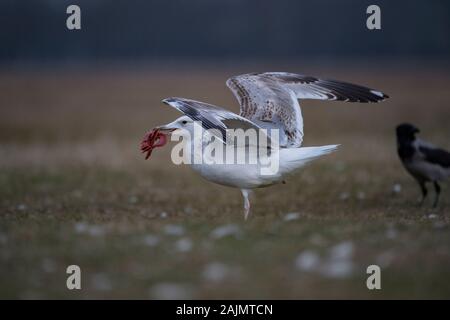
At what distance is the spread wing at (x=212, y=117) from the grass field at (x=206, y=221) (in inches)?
44.6

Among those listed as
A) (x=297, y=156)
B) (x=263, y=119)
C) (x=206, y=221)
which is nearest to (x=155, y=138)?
(x=206, y=221)

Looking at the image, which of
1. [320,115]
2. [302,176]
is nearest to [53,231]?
[302,176]

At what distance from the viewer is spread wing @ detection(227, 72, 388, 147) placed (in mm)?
9375

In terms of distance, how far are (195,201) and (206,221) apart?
2.51 meters

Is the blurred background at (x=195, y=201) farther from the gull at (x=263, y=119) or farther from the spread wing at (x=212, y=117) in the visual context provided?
the spread wing at (x=212, y=117)

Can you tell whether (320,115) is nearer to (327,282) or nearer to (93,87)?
(93,87)

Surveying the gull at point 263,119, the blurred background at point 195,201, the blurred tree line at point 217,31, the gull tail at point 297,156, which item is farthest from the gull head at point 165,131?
the blurred tree line at point 217,31

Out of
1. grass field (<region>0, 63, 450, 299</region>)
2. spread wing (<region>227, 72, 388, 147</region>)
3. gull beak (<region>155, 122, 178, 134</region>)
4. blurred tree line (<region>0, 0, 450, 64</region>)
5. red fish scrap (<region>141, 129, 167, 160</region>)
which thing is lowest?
grass field (<region>0, 63, 450, 299</region>)

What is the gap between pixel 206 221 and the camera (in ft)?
27.9

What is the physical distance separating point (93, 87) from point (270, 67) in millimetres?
8853

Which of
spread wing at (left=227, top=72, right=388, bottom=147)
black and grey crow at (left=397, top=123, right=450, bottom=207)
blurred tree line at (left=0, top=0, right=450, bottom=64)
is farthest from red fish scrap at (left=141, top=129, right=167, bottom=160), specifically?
blurred tree line at (left=0, top=0, right=450, bottom=64)

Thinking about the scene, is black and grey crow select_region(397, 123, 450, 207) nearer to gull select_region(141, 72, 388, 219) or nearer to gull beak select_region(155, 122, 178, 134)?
gull select_region(141, 72, 388, 219)

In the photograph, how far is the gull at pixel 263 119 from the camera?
7996 millimetres

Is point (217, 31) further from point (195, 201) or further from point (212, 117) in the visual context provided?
point (212, 117)
